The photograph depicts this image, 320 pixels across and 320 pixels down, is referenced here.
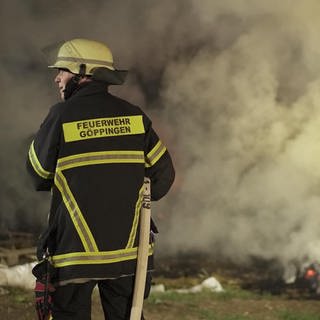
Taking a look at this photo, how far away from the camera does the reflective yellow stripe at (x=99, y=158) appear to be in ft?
8.95

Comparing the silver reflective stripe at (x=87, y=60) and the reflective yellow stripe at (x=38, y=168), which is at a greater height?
the silver reflective stripe at (x=87, y=60)

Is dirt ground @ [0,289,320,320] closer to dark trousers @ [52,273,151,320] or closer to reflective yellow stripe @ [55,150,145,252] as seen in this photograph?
dark trousers @ [52,273,151,320]

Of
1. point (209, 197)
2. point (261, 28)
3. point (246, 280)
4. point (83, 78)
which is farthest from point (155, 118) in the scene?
point (83, 78)

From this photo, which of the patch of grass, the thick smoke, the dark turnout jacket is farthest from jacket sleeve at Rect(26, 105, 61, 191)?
the thick smoke

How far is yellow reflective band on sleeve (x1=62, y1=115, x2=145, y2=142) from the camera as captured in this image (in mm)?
2734

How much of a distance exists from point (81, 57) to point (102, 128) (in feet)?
1.22

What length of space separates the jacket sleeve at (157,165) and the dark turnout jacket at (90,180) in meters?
0.10

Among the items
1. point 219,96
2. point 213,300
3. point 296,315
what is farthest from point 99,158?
point 219,96

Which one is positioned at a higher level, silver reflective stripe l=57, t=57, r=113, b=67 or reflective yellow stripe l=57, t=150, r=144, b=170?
silver reflective stripe l=57, t=57, r=113, b=67

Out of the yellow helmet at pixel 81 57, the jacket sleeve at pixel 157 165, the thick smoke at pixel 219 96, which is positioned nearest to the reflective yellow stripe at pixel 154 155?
the jacket sleeve at pixel 157 165

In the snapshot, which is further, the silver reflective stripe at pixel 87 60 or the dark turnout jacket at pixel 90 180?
the silver reflective stripe at pixel 87 60

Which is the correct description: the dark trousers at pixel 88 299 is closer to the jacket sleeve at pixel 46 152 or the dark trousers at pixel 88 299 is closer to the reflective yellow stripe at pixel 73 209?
the reflective yellow stripe at pixel 73 209

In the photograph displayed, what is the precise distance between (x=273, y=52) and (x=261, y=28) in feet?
0.89

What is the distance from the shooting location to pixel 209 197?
21.3ft
